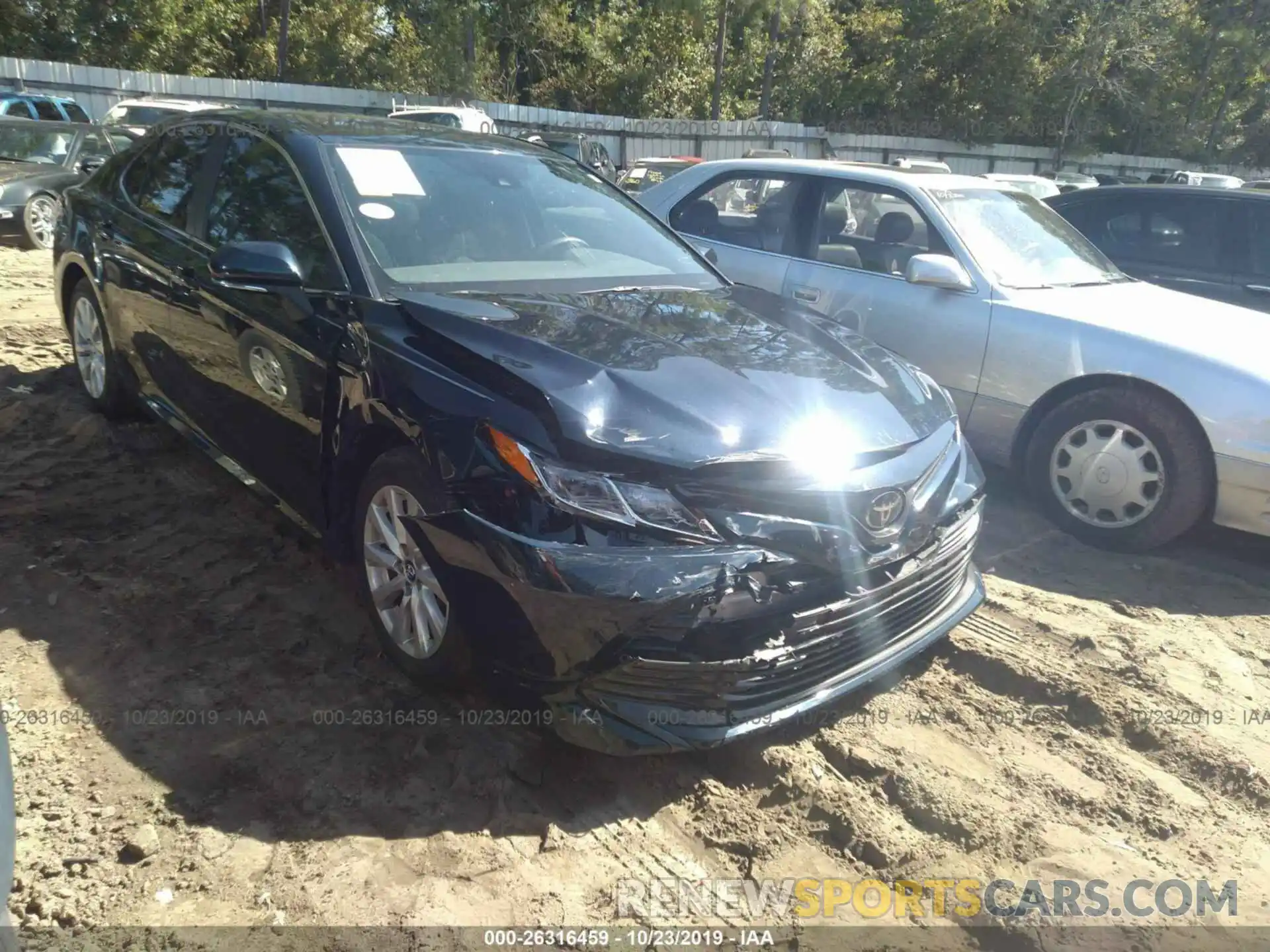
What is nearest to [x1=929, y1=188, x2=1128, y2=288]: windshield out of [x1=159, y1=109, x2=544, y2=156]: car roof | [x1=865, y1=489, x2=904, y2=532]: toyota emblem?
[x1=159, y1=109, x2=544, y2=156]: car roof

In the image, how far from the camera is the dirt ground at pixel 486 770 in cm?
237

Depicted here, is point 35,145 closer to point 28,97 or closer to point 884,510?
point 28,97

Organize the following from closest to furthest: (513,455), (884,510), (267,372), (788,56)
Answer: (513,455) < (884,510) < (267,372) < (788,56)

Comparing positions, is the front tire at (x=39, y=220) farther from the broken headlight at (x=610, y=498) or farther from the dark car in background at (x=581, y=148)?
the broken headlight at (x=610, y=498)

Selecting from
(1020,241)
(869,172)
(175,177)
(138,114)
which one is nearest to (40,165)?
(138,114)

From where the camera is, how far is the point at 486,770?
2748 millimetres

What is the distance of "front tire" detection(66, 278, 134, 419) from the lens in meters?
4.80

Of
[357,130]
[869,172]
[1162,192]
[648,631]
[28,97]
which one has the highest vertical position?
[357,130]

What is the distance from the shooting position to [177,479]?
4566mm

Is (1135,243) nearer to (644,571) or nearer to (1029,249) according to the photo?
(1029,249)

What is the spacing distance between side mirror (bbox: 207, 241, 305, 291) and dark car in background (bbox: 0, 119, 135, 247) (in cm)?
843

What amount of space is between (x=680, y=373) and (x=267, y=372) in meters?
1.55

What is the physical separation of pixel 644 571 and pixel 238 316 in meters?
2.07

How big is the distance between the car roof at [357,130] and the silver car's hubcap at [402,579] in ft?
5.13
